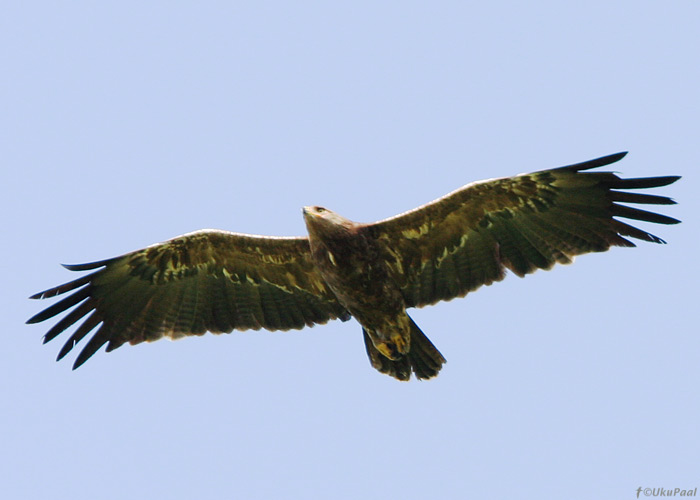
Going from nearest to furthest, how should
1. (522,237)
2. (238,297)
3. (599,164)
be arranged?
(599,164), (522,237), (238,297)

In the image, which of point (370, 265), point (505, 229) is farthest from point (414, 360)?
point (505, 229)

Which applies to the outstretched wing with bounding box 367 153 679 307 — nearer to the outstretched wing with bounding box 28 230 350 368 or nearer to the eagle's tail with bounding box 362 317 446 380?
the eagle's tail with bounding box 362 317 446 380

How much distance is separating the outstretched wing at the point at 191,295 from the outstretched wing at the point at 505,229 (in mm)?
1149

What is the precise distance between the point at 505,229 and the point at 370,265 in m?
1.62

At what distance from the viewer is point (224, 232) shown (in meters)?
12.1

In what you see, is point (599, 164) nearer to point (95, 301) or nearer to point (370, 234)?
point (370, 234)

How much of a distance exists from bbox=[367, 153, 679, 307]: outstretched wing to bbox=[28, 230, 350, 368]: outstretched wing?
1149 mm

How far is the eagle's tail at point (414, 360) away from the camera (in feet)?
40.0

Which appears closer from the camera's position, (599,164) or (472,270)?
(599,164)

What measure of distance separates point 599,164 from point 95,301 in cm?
607

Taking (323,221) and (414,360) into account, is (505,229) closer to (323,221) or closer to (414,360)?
(414,360)

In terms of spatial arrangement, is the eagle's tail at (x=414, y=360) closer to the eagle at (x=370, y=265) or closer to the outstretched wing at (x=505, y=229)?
the eagle at (x=370, y=265)

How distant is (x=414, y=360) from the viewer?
40.2ft

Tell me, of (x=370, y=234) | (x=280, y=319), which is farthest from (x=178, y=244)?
(x=370, y=234)
